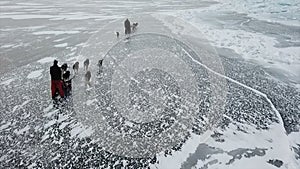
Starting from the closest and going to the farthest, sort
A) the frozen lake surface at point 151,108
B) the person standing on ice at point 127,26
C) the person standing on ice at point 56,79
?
the frozen lake surface at point 151,108
the person standing on ice at point 56,79
the person standing on ice at point 127,26

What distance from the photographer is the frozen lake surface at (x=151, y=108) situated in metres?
8.38

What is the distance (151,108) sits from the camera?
10938mm

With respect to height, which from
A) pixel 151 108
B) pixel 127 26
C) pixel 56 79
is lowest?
pixel 151 108

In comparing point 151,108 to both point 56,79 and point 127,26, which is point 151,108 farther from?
point 127,26

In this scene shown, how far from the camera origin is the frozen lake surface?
8.38m

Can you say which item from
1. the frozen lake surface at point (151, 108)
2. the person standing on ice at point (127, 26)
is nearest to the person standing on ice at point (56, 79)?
the frozen lake surface at point (151, 108)

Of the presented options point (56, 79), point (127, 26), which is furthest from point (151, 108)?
point (127, 26)

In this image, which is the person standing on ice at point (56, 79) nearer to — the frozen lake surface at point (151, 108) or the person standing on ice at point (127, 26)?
the frozen lake surface at point (151, 108)

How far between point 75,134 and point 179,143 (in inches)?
141

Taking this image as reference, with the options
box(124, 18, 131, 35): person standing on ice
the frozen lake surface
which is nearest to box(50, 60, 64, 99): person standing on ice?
the frozen lake surface

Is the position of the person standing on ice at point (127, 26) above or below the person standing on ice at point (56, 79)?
above

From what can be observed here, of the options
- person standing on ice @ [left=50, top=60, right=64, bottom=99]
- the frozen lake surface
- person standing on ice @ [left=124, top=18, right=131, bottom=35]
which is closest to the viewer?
the frozen lake surface

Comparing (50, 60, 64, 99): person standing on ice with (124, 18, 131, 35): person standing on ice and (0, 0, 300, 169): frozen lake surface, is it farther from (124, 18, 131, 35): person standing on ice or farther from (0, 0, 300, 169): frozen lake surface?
(124, 18, 131, 35): person standing on ice

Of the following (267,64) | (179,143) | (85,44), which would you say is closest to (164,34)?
(85,44)
